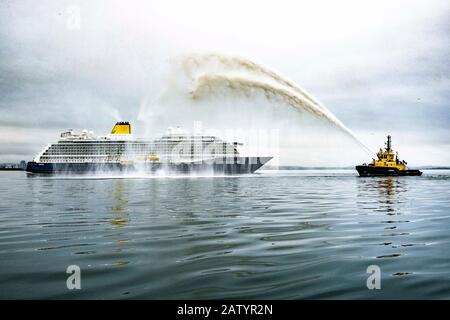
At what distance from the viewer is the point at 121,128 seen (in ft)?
297

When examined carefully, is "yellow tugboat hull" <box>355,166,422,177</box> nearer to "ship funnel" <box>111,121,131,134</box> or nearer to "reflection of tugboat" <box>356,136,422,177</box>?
"reflection of tugboat" <box>356,136,422,177</box>

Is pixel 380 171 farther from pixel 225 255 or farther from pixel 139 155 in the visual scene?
pixel 225 255

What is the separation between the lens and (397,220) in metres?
13.1

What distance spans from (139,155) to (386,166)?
49.2 meters

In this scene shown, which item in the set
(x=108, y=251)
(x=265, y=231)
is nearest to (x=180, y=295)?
(x=108, y=251)

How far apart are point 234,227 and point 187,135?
71.5 meters

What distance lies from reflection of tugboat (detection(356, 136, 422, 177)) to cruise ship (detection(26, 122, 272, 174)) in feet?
60.3

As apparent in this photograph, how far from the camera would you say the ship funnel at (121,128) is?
90.4 m

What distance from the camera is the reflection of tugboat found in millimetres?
70750

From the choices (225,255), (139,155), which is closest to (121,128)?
(139,155)

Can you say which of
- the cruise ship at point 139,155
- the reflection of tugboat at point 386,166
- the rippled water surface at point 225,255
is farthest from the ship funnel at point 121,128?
the rippled water surface at point 225,255

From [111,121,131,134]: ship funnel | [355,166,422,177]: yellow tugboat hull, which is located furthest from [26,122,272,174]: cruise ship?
[355,166,422,177]: yellow tugboat hull

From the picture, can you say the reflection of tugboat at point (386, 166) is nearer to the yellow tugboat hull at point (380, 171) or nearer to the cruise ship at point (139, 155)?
the yellow tugboat hull at point (380, 171)
